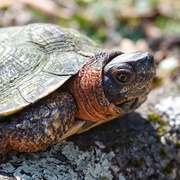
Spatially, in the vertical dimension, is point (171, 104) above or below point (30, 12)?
above

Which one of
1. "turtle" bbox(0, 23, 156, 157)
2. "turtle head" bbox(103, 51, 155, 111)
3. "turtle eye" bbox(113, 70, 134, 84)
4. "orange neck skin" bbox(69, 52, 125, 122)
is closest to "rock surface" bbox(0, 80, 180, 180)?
"turtle" bbox(0, 23, 156, 157)

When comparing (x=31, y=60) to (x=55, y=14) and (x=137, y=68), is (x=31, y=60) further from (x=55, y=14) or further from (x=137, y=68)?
(x=55, y=14)

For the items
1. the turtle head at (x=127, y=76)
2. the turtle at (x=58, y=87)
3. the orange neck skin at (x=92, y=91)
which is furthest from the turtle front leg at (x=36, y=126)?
the turtle head at (x=127, y=76)

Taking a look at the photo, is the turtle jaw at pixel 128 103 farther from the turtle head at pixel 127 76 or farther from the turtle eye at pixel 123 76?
the turtle eye at pixel 123 76

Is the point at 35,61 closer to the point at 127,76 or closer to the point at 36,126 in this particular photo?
the point at 36,126

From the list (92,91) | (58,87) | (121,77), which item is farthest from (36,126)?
(121,77)

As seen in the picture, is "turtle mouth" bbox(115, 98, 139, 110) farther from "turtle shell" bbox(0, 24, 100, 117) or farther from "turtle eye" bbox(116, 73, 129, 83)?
"turtle shell" bbox(0, 24, 100, 117)

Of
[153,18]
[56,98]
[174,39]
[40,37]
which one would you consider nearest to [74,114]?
[56,98]

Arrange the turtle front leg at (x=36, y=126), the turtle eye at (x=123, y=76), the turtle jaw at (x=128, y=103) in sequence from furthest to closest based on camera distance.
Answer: the turtle jaw at (x=128, y=103) < the turtle eye at (x=123, y=76) < the turtle front leg at (x=36, y=126)
